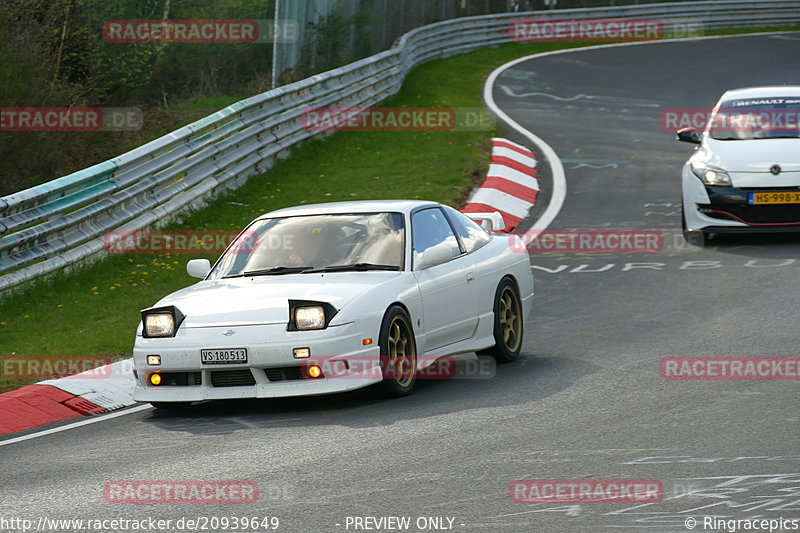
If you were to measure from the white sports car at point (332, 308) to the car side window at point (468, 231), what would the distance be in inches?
0.5

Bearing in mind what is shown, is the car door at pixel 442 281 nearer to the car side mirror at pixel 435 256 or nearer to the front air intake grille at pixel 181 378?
the car side mirror at pixel 435 256

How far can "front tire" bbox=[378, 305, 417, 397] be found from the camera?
7.70 meters

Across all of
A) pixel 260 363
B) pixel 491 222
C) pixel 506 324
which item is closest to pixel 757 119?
pixel 491 222

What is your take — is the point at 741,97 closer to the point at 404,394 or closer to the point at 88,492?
the point at 404,394

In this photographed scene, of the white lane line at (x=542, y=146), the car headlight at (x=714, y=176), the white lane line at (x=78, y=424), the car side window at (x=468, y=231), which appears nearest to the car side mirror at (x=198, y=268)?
the white lane line at (x=78, y=424)

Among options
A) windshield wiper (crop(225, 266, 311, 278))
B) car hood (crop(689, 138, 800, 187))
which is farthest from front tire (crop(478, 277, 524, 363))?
car hood (crop(689, 138, 800, 187))

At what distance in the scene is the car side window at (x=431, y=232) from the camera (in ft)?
28.5

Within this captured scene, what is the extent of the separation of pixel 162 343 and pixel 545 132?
15.9 m

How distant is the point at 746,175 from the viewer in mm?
13578

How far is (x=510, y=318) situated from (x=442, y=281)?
1181 mm

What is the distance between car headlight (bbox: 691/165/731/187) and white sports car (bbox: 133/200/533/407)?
4851 millimetres

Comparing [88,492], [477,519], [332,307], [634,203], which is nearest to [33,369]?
[332,307]

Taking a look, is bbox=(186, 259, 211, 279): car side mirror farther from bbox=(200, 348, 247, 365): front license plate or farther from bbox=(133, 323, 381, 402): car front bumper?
bbox=(200, 348, 247, 365): front license plate

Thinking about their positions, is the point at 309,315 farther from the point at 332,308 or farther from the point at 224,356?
the point at 224,356
